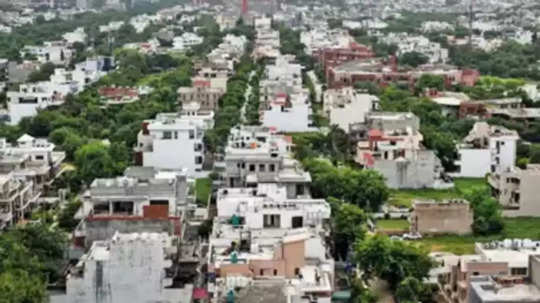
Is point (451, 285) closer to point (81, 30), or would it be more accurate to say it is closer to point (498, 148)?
point (498, 148)

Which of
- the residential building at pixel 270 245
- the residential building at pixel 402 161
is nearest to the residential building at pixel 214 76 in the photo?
the residential building at pixel 402 161

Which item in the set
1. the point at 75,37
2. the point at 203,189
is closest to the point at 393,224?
the point at 203,189

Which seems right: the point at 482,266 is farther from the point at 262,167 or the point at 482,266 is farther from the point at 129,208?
the point at 262,167

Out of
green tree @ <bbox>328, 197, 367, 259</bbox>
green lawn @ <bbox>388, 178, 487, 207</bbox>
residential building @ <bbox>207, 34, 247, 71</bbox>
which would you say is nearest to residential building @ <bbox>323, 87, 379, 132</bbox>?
green lawn @ <bbox>388, 178, 487, 207</bbox>

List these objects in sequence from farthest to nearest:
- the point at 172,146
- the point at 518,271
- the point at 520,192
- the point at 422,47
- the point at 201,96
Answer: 1. the point at 422,47
2. the point at 201,96
3. the point at 172,146
4. the point at 520,192
5. the point at 518,271

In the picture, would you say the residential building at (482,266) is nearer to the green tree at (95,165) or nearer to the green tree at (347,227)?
the green tree at (347,227)
